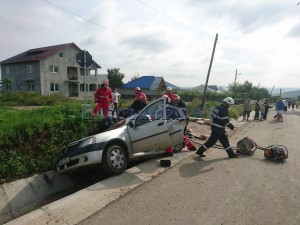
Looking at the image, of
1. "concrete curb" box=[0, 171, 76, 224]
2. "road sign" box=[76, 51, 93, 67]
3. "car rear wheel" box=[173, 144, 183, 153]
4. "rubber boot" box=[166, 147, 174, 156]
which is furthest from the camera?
"road sign" box=[76, 51, 93, 67]

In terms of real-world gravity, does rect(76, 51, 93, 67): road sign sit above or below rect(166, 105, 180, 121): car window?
above

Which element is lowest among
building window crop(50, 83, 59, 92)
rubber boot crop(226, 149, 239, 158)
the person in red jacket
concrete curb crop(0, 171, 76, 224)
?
concrete curb crop(0, 171, 76, 224)

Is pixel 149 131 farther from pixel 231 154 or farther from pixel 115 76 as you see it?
pixel 115 76

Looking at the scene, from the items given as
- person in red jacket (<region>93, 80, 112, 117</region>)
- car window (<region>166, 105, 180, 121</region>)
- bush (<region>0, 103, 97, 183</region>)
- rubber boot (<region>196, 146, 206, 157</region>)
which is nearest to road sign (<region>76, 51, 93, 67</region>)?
person in red jacket (<region>93, 80, 112, 117</region>)

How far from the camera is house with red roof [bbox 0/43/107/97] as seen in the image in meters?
36.5

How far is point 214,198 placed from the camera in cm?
457

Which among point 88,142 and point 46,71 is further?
point 46,71

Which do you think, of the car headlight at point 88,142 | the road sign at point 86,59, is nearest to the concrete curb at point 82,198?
the car headlight at point 88,142

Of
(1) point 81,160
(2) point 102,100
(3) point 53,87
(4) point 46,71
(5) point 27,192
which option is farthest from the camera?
(3) point 53,87

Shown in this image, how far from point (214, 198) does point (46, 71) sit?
36.4 m

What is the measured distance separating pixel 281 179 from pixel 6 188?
5.65 m

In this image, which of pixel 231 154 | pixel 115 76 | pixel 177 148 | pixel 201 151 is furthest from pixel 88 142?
pixel 115 76

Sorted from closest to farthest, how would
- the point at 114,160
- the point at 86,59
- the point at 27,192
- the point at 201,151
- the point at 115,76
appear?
the point at 27,192 → the point at 114,160 → the point at 201,151 → the point at 86,59 → the point at 115,76

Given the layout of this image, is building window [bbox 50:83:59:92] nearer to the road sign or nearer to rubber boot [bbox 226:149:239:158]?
the road sign
